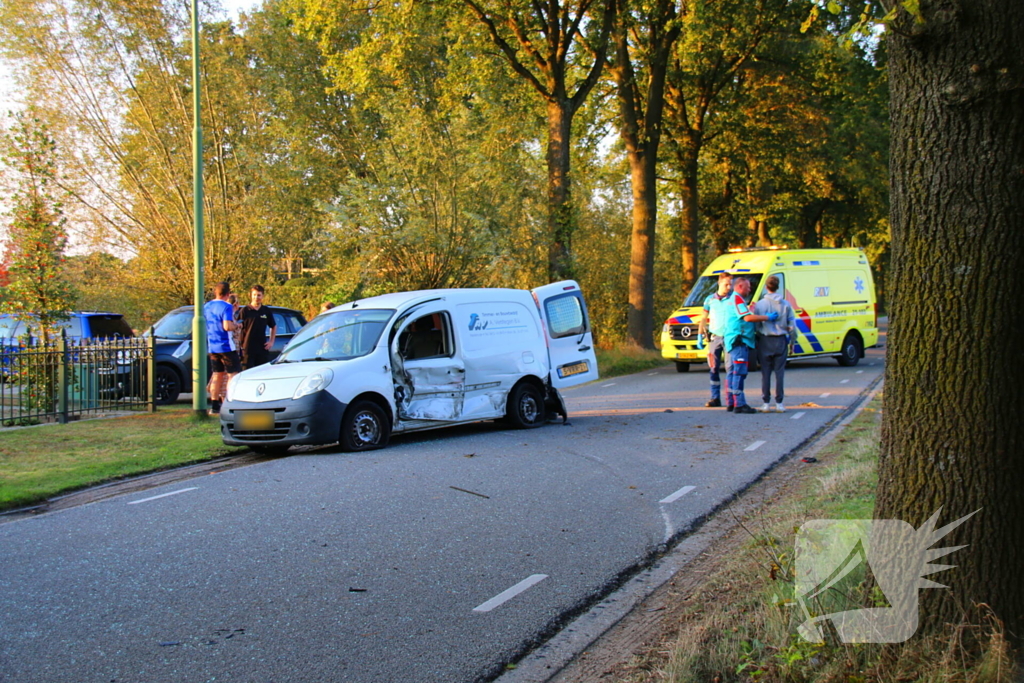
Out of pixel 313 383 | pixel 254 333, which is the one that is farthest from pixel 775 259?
pixel 313 383

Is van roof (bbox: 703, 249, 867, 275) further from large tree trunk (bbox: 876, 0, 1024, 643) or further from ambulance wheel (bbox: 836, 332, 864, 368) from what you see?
large tree trunk (bbox: 876, 0, 1024, 643)

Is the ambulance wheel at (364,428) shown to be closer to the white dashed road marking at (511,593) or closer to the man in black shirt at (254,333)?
the man in black shirt at (254,333)

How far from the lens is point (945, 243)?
3.58m

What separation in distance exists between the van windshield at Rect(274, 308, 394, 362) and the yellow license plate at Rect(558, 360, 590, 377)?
A: 284 centimetres

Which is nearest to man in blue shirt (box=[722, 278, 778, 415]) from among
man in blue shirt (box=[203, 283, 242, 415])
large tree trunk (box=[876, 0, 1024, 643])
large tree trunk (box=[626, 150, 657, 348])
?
man in blue shirt (box=[203, 283, 242, 415])

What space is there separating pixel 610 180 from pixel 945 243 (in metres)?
27.1

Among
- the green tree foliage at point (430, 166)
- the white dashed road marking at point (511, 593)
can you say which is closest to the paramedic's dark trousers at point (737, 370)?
the white dashed road marking at point (511, 593)

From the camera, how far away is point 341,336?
34.7 ft

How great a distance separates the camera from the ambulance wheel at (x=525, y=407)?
11.6 m

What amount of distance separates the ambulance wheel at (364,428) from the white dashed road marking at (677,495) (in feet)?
12.2

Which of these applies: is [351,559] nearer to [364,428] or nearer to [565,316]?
[364,428]

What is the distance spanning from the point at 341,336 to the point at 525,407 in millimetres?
2636

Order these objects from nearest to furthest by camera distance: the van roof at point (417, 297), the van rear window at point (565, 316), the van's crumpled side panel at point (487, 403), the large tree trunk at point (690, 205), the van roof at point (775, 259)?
1. the van roof at point (417, 297)
2. the van's crumpled side panel at point (487, 403)
3. the van rear window at point (565, 316)
4. the van roof at point (775, 259)
5. the large tree trunk at point (690, 205)

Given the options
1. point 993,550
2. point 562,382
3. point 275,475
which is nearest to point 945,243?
point 993,550
